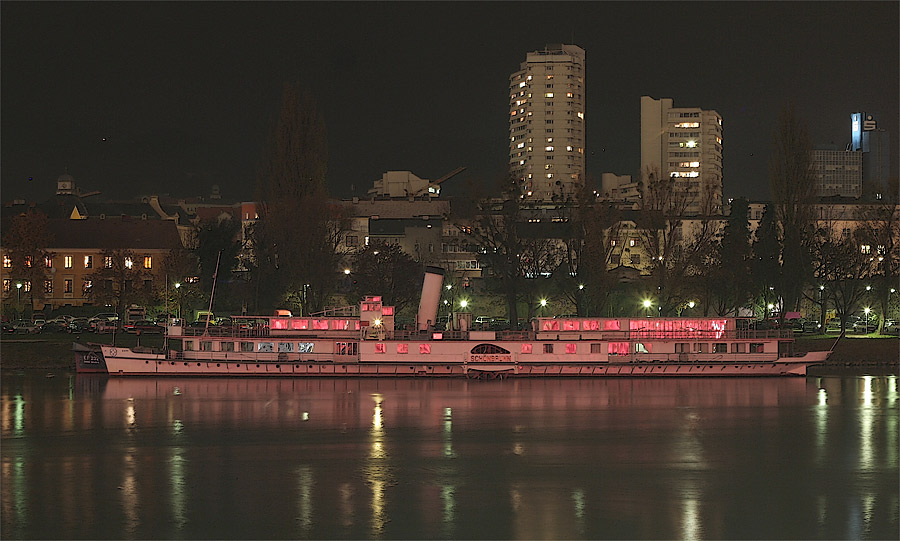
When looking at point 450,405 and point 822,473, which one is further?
point 450,405

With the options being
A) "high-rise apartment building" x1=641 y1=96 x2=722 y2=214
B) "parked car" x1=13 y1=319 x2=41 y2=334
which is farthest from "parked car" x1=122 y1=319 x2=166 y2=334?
"high-rise apartment building" x1=641 y1=96 x2=722 y2=214

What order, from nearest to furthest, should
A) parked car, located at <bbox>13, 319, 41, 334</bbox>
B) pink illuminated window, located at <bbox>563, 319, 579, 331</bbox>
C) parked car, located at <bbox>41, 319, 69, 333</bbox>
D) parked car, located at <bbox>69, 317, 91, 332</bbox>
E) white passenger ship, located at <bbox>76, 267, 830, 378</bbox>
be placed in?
white passenger ship, located at <bbox>76, 267, 830, 378</bbox> → pink illuminated window, located at <bbox>563, 319, 579, 331</bbox> → parked car, located at <bbox>13, 319, 41, 334</bbox> → parked car, located at <bbox>41, 319, 69, 333</bbox> → parked car, located at <bbox>69, 317, 91, 332</bbox>

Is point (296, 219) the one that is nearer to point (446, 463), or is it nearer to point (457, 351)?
point (457, 351)

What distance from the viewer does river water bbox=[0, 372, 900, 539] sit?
73.7ft

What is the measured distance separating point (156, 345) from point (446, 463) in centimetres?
3299

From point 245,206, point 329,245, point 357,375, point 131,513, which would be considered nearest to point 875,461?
point 131,513

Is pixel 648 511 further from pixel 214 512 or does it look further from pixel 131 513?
pixel 131 513

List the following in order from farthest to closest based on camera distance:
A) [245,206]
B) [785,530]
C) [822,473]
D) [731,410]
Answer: [245,206] → [731,410] → [822,473] → [785,530]

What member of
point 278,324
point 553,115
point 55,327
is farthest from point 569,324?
point 553,115

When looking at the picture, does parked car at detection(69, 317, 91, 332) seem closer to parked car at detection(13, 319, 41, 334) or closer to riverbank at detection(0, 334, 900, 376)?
parked car at detection(13, 319, 41, 334)

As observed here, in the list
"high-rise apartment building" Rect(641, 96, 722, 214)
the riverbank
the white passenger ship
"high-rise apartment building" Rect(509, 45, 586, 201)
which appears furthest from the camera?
"high-rise apartment building" Rect(509, 45, 586, 201)

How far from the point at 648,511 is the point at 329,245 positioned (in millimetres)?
46173

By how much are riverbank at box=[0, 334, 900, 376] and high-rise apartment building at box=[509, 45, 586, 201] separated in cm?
12413

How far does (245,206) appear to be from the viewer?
111m
